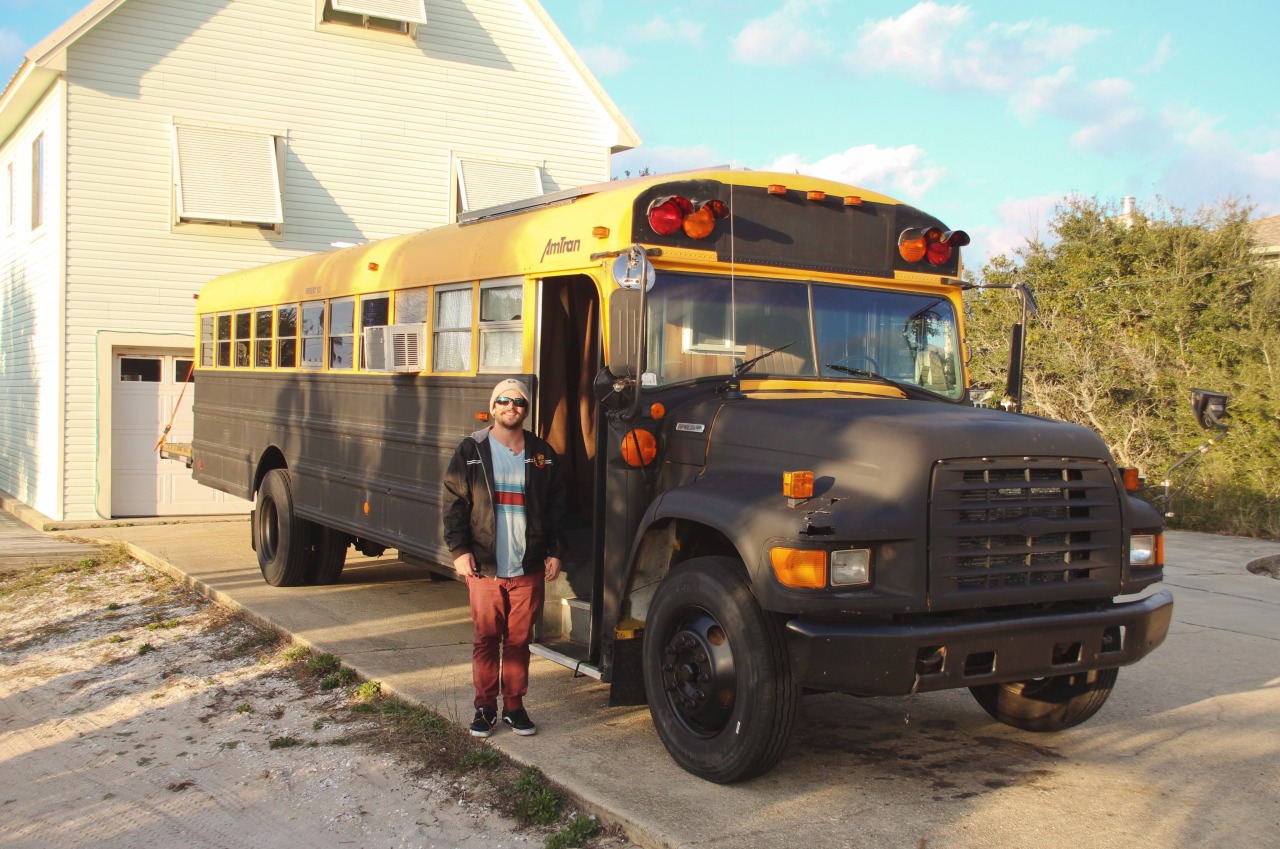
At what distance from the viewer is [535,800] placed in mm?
4789

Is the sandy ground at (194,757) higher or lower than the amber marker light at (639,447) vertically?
lower

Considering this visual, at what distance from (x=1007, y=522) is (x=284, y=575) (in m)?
6.67

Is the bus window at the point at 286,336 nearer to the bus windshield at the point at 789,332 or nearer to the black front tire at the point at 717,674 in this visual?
the bus windshield at the point at 789,332

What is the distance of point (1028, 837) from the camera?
4.39 metres

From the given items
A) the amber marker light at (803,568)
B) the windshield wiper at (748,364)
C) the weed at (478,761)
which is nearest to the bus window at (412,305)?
the windshield wiper at (748,364)

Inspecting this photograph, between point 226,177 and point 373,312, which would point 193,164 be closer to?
point 226,177

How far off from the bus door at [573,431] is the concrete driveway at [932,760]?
418 mm

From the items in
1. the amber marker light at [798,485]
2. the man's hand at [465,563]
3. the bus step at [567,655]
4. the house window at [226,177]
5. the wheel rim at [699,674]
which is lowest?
the bus step at [567,655]

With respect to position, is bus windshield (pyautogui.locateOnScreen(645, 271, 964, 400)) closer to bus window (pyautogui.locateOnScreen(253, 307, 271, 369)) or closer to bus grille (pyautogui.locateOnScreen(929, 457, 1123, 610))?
bus grille (pyautogui.locateOnScreen(929, 457, 1123, 610))

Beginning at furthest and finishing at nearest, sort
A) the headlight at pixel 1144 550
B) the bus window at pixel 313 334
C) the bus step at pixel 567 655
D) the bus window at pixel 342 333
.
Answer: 1. the bus window at pixel 313 334
2. the bus window at pixel 342 333
3. the bus step at pixel 567 655
4. the headlight at pixel 1144 550

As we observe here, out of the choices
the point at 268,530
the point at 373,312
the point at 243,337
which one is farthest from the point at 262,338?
the point at 373,312

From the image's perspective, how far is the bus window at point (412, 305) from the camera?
7449 mm

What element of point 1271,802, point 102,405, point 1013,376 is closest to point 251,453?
point 102,405

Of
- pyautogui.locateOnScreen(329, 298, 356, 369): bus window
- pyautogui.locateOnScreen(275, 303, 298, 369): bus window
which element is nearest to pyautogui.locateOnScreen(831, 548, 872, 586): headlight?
pyautogui.locateOnScreen(329, 298, 356, 369): bus window
